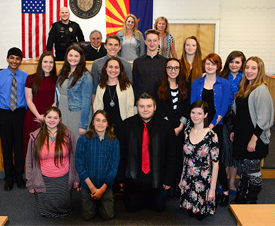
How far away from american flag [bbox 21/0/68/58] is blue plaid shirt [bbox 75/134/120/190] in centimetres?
493

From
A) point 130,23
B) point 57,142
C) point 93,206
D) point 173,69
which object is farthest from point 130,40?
point 93,206

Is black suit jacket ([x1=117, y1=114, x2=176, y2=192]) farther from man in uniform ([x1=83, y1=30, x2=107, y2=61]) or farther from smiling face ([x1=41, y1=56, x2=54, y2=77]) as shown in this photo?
man in uniform ([x1=83, y1=30, x2=107, y2=61])

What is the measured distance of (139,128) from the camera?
2850 millimetres

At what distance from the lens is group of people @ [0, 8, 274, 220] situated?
285cm

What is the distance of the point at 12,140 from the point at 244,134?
272cm

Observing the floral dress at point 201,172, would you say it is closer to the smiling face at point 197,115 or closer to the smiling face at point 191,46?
the smiling face at point 197,115

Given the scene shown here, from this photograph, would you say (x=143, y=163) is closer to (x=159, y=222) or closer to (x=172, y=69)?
(x=159, y=222)

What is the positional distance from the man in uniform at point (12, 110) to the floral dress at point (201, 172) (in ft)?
6.70

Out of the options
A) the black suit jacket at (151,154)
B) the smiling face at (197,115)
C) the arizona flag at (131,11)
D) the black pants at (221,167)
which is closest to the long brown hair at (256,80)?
the black pants at (221,167)

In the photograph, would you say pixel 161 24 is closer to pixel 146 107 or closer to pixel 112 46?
pixel 112 46

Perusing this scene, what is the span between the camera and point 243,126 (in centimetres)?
306

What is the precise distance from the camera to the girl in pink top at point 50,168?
113 inches

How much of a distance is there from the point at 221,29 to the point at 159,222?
5843 mm

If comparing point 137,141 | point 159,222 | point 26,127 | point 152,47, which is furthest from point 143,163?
point 26,127
